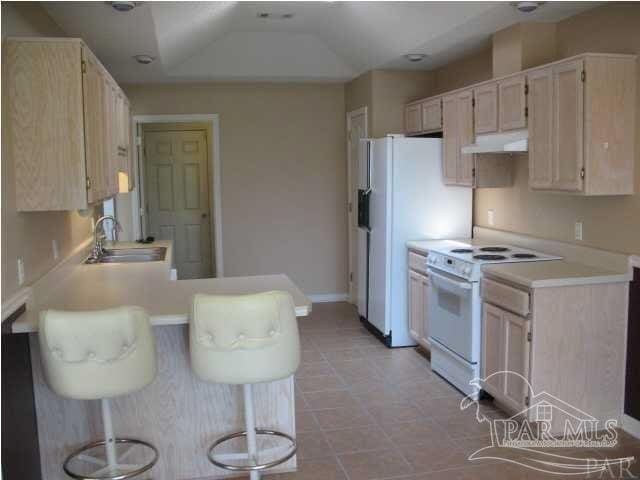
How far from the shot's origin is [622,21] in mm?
3572

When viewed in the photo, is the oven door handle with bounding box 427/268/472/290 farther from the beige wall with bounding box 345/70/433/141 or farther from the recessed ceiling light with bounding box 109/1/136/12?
the recessed ceiling light with bounding box 109/1/136/12

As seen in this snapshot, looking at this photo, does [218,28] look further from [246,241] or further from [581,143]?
[581,143]

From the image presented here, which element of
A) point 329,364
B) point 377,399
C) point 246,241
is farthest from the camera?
point 246,241

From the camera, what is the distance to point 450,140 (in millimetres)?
5051

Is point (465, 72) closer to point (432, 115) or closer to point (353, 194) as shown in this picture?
point (432, 115)

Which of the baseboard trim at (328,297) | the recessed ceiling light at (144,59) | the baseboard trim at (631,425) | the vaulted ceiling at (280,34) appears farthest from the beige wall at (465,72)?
the baseboard trim at (631,425)

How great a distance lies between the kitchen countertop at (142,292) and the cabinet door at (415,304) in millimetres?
1796

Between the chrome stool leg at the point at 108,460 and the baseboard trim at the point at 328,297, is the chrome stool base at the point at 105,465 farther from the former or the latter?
the baseboard trim at the point at 328,297

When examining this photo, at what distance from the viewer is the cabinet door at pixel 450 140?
4.95m

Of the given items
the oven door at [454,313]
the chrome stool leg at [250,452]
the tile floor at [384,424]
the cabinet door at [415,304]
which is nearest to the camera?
the chrome stool leg at [250,452]

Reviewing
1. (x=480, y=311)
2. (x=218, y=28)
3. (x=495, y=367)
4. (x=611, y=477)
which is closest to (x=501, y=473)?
(x=611, y=477)

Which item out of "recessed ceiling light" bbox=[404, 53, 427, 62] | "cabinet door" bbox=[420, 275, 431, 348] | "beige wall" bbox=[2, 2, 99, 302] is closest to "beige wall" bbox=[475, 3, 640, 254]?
"cabinet door" bbox=[420, 275, 431, 348]

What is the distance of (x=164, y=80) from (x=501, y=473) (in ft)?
16.0

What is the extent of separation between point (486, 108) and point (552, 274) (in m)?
1.42
